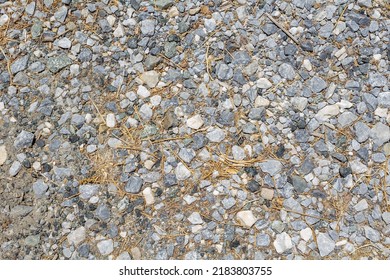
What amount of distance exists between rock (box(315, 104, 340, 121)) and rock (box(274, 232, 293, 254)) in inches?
34.1

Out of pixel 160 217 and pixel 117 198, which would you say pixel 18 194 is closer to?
pixel 117 198

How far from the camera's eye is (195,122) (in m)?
3.35

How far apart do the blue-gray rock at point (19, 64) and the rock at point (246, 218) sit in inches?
76.1

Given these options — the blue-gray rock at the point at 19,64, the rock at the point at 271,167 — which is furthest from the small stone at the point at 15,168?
the rock at the point at 271,167

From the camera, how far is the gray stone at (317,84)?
133 inches

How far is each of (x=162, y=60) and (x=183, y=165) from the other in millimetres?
815

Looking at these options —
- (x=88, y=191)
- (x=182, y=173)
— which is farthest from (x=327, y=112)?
(x=88, y=191)

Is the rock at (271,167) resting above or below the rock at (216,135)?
below

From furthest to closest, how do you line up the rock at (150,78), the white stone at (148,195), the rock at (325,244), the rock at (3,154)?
the rock at (150,78) → the rock at (3,154) → the white stone at (148,195) → the rock at (325,244)

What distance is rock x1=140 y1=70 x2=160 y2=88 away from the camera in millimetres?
3441

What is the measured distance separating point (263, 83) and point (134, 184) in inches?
46.3

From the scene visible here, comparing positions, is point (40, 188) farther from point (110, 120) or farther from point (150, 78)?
point (150, 78)

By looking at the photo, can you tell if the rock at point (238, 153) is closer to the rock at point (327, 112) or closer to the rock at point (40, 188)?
the rock at point (327, 112)

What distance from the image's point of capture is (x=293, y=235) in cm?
314
